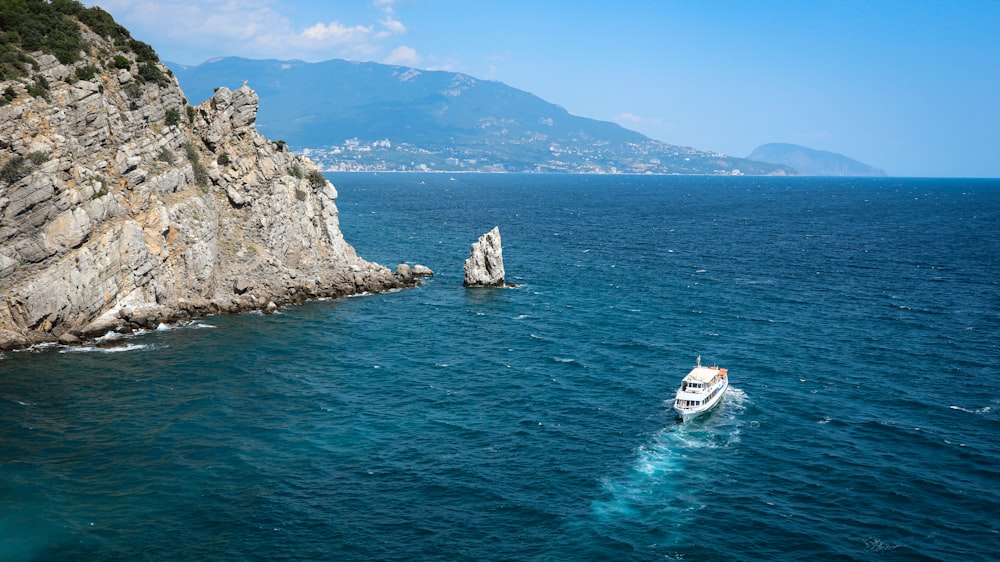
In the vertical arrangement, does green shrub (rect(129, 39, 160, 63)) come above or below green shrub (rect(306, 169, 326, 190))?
above

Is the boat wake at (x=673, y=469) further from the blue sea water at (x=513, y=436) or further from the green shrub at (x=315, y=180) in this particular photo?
the green shrub at (x=315, y=180)

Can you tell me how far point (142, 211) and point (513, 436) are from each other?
64263mm

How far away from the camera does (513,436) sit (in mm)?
64688

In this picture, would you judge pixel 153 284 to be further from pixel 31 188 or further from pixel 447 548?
pixel 447 548

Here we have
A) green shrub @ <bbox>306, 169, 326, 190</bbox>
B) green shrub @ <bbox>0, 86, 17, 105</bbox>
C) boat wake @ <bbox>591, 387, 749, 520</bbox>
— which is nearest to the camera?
boat wake @ <bbox>591, 387, 749, 520</bbox>

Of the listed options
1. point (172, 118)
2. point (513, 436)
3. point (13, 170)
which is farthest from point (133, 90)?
point (513, 436)

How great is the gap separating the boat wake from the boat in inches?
43.3

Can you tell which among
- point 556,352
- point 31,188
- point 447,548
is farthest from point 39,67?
point 447,548

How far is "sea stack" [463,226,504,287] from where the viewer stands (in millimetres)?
126106

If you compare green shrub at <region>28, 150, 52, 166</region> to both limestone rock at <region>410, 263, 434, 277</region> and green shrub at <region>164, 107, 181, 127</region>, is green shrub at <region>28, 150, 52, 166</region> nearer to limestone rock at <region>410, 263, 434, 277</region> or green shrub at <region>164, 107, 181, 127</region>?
green shrub at <region>164, 107, 181, 127</region>

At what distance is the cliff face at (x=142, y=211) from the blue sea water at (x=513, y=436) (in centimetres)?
647

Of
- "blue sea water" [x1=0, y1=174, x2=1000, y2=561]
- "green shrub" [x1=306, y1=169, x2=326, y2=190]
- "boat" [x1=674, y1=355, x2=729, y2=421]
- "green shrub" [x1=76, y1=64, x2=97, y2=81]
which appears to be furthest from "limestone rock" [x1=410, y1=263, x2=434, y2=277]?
"boat" [x1=674, y1=355, x2=729, y2=421]

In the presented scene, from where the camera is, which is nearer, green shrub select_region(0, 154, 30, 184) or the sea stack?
green shrub select_region(0, 154, 30, 184)

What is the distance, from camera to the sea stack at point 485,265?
414ft
